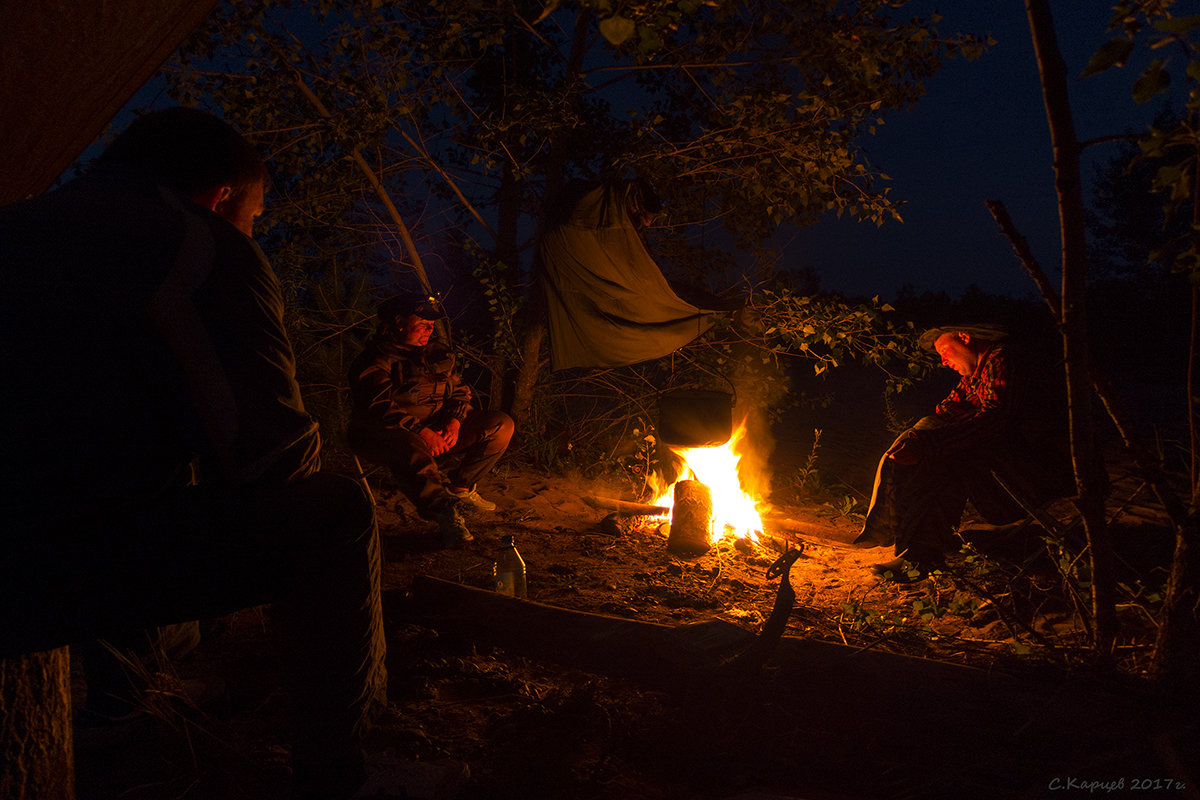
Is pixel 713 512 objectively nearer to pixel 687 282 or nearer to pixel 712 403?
pixel 712 403

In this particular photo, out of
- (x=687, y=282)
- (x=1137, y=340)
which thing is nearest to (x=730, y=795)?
Answer: (x=687, y=282)

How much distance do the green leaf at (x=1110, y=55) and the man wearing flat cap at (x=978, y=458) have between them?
2.63 meters

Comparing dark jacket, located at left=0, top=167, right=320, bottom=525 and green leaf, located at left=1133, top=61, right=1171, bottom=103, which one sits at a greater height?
green leaf, located at left=1133, top=61, right=1171, bottom=103

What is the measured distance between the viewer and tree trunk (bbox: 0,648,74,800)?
1.54 m

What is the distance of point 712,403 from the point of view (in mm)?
3889

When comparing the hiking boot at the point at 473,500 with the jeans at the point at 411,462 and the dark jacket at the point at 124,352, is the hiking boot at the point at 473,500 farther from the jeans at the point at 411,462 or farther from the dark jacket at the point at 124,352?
the dark jacket at the point at 124,352

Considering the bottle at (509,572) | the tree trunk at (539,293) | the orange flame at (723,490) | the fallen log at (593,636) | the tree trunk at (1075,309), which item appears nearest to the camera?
the tree trunk at (1075,309)

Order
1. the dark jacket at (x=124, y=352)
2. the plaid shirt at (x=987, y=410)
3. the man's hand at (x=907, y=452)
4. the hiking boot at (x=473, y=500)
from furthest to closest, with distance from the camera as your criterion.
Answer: the hiking boot at (x=473, y=500) < the man's hand at (x=907, y=452) < the plaid shirt at (x=987, y=410) < the dark jacket at (x=124, y=352)

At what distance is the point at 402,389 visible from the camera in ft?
15.1

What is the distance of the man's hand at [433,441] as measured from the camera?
14.8 ft

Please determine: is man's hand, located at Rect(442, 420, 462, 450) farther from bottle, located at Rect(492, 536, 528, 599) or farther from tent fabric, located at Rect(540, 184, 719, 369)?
bottle, located at Rect(492, 536, 528, 599)

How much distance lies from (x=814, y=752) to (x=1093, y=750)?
2.31 ft

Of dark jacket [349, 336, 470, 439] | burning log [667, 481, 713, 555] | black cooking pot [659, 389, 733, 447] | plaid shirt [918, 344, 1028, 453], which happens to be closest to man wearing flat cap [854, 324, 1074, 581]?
plaid shirt [918, 344, 1028, 453]

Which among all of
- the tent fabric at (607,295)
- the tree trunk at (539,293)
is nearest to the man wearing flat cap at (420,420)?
the tent fabric at (607,295)
